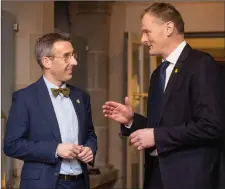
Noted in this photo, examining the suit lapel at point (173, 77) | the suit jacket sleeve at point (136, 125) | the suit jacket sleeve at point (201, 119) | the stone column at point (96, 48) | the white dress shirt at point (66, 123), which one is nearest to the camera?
the suit jacket sleeve at point (201, 119)

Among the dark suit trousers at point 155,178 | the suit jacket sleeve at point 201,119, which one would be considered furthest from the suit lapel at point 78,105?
the suit jacket sleeve at point 201,119

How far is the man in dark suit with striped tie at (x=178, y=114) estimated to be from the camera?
7.63 ft

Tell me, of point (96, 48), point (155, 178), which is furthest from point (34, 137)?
point (96, 48)

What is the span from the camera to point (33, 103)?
2732 millimetres

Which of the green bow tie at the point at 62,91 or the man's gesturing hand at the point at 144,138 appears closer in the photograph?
the man's gesturing hand at the point at 144,138

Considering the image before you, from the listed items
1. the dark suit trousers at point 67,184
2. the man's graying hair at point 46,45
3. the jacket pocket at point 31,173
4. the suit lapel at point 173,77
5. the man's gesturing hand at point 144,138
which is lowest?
the dark suit trousers at point 67,184

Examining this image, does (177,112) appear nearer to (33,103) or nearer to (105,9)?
(33,103)

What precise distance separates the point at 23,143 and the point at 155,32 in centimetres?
79

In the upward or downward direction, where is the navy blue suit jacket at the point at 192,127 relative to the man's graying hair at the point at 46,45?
downward

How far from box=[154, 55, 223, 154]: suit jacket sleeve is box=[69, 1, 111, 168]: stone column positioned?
3325 mm

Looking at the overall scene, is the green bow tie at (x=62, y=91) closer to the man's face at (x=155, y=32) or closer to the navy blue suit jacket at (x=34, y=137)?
the navy blue suit jacket at (x=34, y=137)

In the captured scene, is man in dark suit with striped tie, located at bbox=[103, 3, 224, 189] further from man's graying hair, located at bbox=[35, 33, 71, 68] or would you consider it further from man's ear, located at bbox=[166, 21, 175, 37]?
man's graying hair, located at bbox=[35, 33, 71, 68]

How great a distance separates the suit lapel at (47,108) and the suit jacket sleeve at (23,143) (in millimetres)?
59

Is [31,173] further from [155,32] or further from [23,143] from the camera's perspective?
[155,32]
